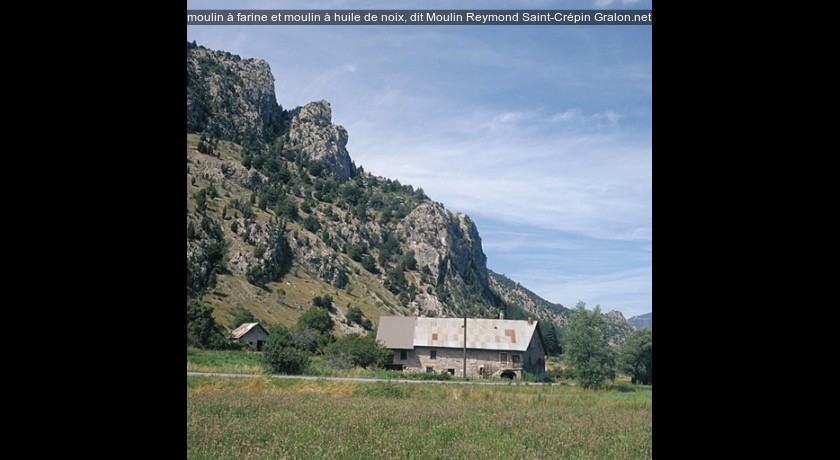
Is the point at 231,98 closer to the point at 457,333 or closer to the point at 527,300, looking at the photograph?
the point at 527,300

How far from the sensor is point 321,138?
93250mm

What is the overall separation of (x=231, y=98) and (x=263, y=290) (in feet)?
121

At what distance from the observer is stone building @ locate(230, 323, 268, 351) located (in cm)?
4278

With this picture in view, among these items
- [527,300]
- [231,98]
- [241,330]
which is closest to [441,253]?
[527,300]

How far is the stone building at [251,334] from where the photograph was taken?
140ft

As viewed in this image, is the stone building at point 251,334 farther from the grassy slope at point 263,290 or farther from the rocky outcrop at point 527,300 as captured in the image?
the rocky outcrop at point 527,300

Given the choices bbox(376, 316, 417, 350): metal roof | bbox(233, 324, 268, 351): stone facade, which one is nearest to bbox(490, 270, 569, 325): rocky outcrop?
bbox(376, 316, 417, 350): metal roof

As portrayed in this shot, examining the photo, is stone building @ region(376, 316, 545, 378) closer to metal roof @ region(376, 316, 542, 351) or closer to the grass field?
metal roof @ region(376, 316, 542, 351)

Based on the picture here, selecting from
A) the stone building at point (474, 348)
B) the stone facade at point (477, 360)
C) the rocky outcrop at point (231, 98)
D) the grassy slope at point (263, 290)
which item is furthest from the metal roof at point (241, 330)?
the rocky outcrop at point (231, 98)

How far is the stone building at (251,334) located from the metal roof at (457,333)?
8.59m

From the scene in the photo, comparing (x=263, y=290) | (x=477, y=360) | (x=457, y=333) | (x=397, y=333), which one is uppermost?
(x=263, y=290)
